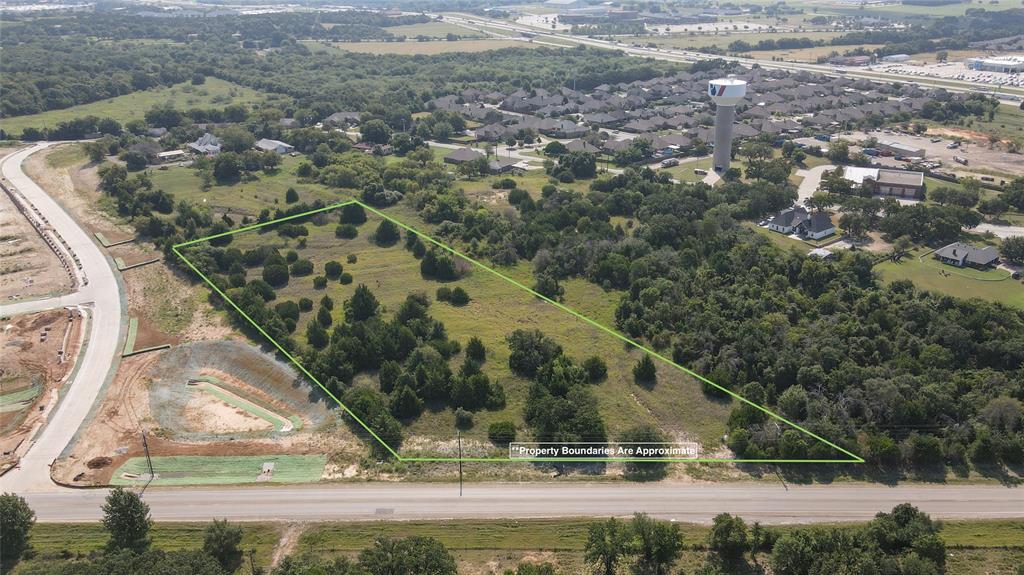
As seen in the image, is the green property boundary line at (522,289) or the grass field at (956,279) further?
the grass field at (956,279)

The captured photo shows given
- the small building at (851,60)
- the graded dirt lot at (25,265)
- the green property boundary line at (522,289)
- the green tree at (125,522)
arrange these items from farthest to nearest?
1. the small building at (851,60)
2. the graded dirt lot at (25,265)
3. the green property boundary line at (522,289)
4. the green tree at (125,522)

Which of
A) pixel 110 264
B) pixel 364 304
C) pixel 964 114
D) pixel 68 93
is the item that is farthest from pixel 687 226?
pixel 68 93

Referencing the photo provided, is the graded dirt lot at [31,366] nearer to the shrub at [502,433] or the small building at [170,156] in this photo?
the shrub at [502,433]

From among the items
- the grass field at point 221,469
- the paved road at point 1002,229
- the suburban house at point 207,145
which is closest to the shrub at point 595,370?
the grass field at point 221,469

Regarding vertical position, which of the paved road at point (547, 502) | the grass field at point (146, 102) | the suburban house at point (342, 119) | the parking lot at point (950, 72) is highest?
the parking lot at point (950, 72)

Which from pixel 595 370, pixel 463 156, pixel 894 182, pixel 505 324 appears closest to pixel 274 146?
pixel 463 156

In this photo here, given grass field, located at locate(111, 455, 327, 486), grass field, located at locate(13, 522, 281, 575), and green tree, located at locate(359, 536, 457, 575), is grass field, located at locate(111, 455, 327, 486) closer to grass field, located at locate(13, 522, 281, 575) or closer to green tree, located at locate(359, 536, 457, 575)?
grass field, located at locate(13, 522, 281, 575)

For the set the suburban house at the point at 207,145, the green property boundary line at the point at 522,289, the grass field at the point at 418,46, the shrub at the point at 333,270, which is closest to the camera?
the green property boundary line at the point at 522,289

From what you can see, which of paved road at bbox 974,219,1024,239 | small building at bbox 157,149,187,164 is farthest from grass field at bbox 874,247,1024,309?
small building at bbox 157,149,187,164
